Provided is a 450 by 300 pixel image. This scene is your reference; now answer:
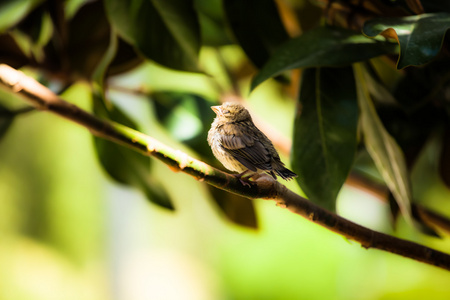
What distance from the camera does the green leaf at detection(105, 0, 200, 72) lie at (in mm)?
735

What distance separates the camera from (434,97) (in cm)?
87

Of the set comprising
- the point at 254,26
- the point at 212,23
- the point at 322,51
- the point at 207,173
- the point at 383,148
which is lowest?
Result: the point at 207,173

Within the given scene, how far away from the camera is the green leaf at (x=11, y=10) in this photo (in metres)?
0.76

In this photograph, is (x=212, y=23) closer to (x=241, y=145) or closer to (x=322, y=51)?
(x=322, y=51)

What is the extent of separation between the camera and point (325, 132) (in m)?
0.67

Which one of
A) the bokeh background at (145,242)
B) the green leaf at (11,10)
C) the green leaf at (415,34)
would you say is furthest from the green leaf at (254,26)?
the bokeh background at (145,242)

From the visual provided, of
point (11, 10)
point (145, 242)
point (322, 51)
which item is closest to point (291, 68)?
point (322, 51)

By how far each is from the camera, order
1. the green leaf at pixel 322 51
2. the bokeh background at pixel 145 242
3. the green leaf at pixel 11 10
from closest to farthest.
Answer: the green leaf at pixel 322 51
the green leaf at pixel 11 10
the bokeh background at pixel 145 242

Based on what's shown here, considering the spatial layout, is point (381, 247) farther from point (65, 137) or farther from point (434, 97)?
point (65, 137)

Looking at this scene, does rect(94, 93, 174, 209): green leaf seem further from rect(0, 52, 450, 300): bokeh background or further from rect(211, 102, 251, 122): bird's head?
rect(0, 52, 450, 300): bokeh background

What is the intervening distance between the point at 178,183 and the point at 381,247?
1.45 m

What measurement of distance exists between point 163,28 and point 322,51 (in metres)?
0.26

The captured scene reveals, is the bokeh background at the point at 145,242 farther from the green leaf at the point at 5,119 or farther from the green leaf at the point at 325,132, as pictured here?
the green leaf at the point at 325,132

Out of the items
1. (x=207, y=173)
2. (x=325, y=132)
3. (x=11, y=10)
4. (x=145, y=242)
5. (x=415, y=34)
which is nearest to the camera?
(x=207, y=173)
